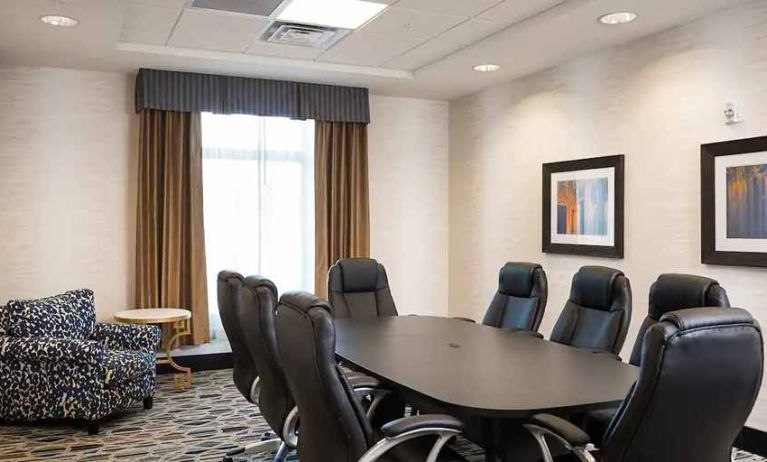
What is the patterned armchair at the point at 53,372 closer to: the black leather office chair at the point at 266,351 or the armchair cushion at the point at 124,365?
the armchair cushion at the point at 124,365

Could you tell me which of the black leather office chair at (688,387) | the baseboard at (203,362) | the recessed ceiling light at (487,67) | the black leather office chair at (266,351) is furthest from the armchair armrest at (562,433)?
the baseboard at (203,362)

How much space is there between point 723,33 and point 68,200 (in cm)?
527

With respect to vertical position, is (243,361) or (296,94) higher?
(296,94)

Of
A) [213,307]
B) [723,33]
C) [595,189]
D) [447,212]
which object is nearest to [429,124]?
[447,212]

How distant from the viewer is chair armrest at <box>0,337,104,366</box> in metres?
4.24

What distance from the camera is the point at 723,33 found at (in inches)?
166

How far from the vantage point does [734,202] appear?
414 cm

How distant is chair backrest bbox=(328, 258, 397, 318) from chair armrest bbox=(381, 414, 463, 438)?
2.61 m

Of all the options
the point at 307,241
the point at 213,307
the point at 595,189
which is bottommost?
the point at 213,307

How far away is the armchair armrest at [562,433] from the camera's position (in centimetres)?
227

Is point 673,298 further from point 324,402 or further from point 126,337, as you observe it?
point 126,337

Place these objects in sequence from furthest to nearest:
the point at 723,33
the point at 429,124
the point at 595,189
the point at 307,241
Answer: the point at 429,124, the point at 307,241, the point at 595,189, the point at 723,33

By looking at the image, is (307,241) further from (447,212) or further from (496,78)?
(496,78)

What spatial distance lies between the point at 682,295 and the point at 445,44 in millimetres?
2797
